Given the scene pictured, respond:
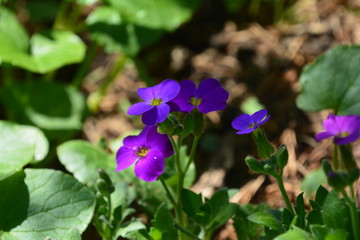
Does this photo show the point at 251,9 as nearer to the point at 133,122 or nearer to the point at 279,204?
the point at 133,122

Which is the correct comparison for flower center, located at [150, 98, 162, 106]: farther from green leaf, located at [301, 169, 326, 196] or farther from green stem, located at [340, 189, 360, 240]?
green leaf, located at [301, 169, 326, 196]

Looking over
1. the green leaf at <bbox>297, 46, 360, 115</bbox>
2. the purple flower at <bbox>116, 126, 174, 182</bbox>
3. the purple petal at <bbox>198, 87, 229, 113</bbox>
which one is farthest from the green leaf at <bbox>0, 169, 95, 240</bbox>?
the green leaf at <bbox>297, 46, 360, 115</bbox>

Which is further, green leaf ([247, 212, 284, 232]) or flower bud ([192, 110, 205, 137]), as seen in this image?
flower bud ([192, 110, 205, 137])

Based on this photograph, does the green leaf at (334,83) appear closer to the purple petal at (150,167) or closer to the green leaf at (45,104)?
the purple petal at (150,167)

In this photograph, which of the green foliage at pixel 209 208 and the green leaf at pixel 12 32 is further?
the green leaf at pixel 12 32

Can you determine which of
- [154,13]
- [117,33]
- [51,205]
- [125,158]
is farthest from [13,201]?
[154,13]

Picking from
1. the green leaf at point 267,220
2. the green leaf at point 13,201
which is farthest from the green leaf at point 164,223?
the green leaf at point 13,201
